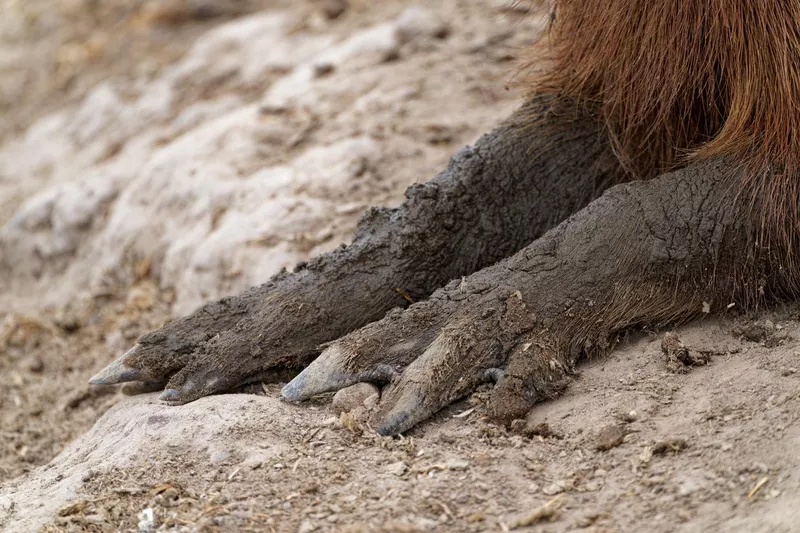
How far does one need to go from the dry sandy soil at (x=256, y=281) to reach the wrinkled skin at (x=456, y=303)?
63mm

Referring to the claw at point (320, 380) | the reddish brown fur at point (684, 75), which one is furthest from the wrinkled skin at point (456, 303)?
the reddish brown fur at point (684, 75)

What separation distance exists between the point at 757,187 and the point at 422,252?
79cm

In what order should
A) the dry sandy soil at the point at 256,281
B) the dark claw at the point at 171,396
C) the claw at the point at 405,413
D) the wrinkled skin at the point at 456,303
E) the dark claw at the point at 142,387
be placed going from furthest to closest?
the dark claw at the point at 142,387 → the dark claw at the point at 171,396 → the wrinkled skin at the point at 456,303 → the claw at the point at 405,413 → the dry sandy soil at the point at 256,281

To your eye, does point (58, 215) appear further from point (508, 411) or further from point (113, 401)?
point (508, 411)

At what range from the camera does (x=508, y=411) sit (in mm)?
2004

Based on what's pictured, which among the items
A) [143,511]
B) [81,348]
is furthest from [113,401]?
[143,511]

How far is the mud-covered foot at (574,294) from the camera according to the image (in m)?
2.14

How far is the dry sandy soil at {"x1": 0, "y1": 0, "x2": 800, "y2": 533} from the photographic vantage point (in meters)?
1.77

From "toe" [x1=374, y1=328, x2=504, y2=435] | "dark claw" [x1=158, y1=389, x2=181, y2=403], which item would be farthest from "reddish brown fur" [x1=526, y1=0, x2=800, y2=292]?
"dark claw" [x1=158, y1=389, x2=181, y2=403]

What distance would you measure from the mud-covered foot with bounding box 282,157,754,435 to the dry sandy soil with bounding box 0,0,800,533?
0.07m

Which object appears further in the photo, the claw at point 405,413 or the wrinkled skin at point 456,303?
the wrinkled skin at point 456,303

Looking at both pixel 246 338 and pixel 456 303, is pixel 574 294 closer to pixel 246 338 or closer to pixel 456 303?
pixel 456 303

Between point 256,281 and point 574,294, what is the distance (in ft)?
4.13

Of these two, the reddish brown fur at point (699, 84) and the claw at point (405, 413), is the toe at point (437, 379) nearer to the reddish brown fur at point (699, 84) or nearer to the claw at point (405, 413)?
the claw at point (405, 413)
